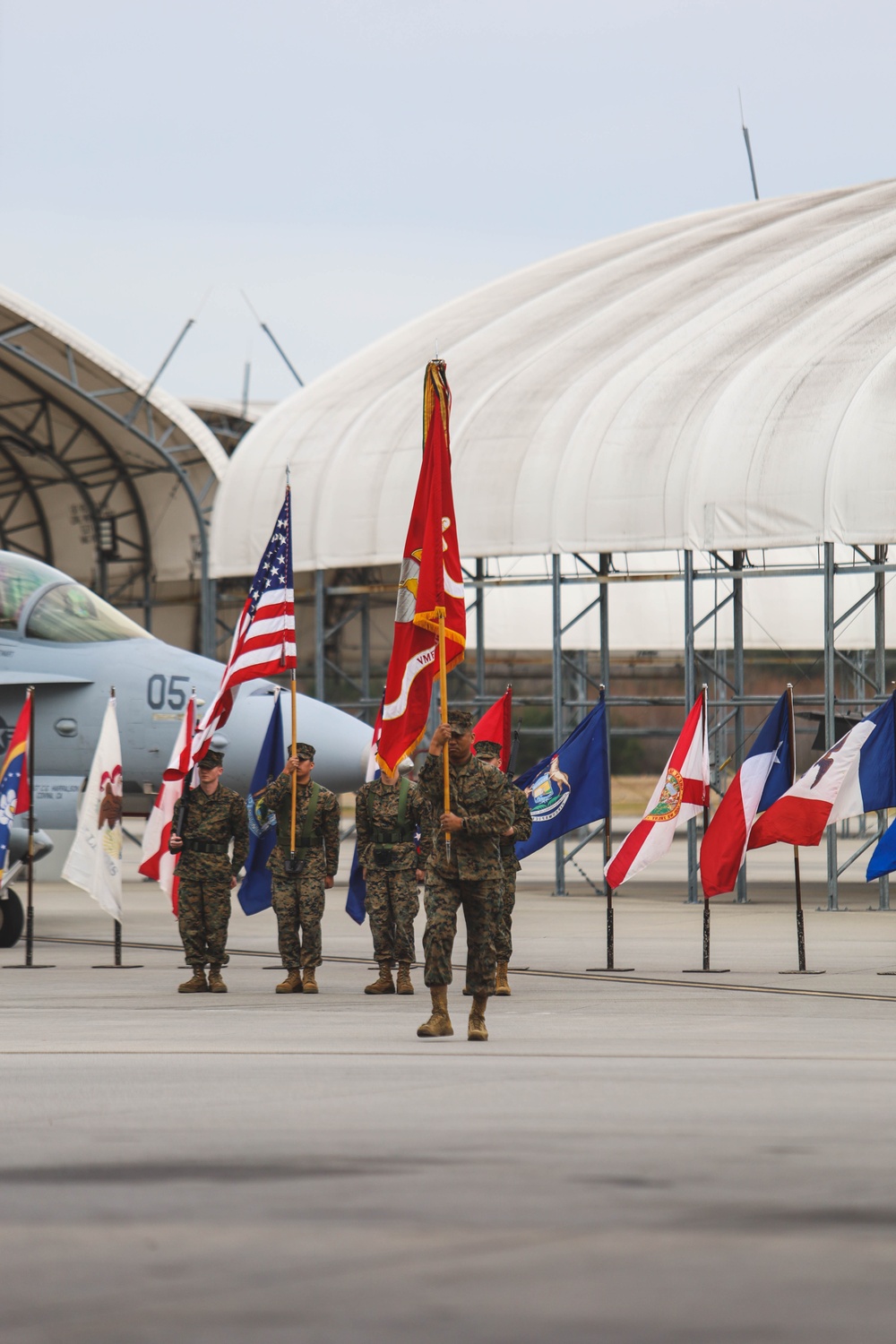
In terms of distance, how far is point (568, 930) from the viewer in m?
19.4

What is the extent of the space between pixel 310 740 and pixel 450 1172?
1305 cm

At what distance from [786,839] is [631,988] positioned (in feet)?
7.31

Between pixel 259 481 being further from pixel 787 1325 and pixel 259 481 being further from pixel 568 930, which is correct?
pixel 787 1325

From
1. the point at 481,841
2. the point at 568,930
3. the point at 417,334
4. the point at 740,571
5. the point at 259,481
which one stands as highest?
the point at 417,334

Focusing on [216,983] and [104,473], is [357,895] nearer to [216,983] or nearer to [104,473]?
[216,983]

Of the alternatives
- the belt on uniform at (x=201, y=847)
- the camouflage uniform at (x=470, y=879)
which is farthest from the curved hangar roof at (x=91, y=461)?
the camouflage uniform at (x=470, y=879)

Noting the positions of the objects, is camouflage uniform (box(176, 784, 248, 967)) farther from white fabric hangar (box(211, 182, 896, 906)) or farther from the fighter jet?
white fabric hangar (box(211, 182, 896, 906))

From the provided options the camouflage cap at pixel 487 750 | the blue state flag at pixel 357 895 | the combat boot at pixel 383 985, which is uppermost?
the camouflage cap at pixel 487 750

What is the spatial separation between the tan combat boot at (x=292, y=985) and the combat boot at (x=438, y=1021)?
3.12 metres

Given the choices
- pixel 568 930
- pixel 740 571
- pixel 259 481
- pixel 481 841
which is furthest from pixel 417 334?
pixel 481 841

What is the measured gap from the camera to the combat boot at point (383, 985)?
13.4m

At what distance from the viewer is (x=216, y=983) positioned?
1347cm

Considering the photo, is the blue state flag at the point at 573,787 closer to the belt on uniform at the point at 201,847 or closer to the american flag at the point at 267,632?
the american flag at the point at 267,632

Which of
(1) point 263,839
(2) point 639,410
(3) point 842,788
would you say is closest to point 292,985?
(1) point 263,839
